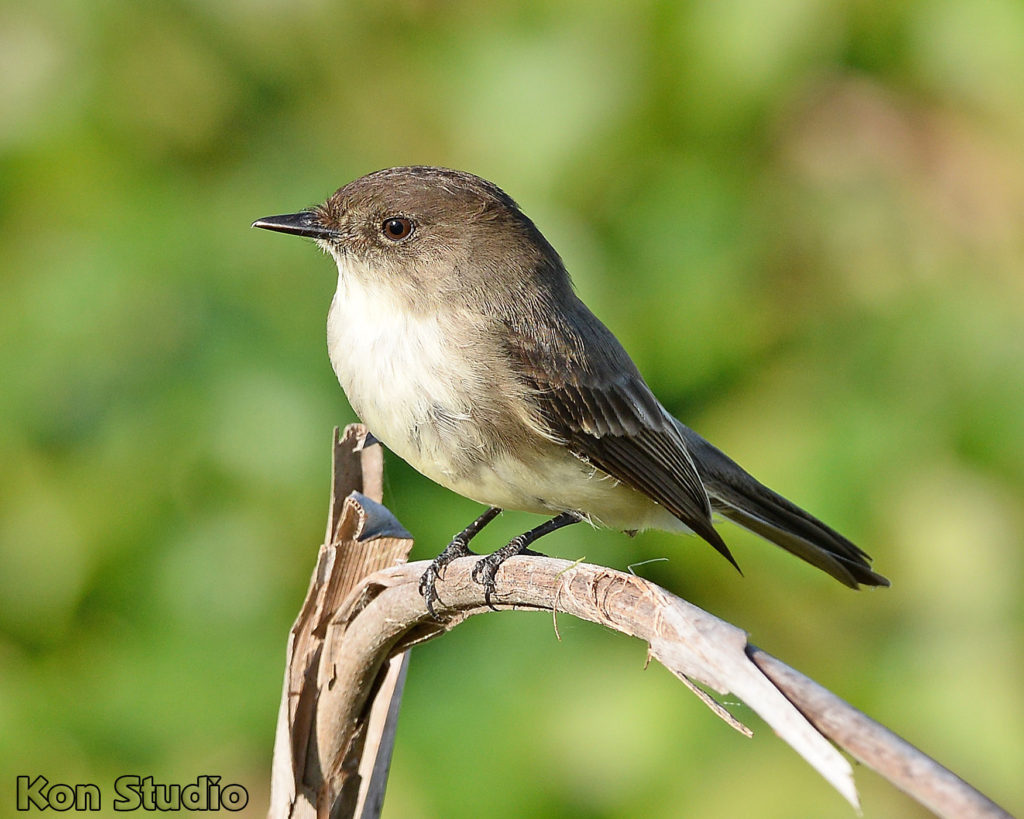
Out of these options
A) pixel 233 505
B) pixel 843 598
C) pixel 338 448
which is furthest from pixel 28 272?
pixel 843 598

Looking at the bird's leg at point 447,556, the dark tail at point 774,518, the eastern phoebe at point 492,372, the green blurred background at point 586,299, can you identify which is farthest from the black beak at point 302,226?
the dark tail at point 774,518

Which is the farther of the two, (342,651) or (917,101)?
(917,101)

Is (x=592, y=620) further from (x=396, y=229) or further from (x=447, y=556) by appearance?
(x=396, y=229)

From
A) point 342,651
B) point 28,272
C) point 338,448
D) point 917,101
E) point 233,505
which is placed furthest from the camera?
point 917,101

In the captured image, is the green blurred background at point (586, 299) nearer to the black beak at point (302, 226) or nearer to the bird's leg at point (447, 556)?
the bird's leg at point (447, 556)

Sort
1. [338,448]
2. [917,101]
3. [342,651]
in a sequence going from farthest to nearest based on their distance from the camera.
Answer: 1. [917,101]
2. [338,448]
3. [342,651]

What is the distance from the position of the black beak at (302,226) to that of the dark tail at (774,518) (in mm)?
1222

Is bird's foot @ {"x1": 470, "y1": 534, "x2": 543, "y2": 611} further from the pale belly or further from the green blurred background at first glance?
the green blurred background

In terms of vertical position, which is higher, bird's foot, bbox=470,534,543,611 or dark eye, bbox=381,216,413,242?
dark eye, bbox=381,216,413,242

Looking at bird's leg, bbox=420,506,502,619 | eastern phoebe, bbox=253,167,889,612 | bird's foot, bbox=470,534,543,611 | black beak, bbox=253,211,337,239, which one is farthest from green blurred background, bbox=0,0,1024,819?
bird's foot, bbox=470,534,543,611

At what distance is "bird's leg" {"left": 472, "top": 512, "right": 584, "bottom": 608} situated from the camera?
7.75 ft

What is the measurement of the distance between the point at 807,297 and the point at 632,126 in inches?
31.0

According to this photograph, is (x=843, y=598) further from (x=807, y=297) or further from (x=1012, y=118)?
(x=1012, y=118)

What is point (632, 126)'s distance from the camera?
398 centimetres
